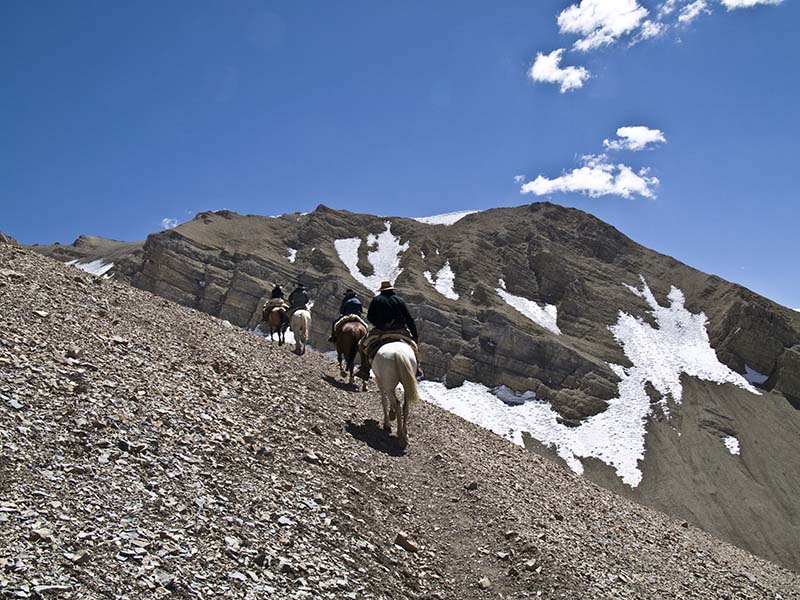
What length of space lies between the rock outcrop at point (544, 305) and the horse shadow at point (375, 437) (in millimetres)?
75295

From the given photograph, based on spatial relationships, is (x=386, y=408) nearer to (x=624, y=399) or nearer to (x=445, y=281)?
(x=624, y=399)

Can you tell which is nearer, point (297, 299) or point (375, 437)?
point (375, 437)

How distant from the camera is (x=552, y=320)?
132875mm

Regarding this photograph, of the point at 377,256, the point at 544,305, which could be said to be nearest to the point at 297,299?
the point at 544,305

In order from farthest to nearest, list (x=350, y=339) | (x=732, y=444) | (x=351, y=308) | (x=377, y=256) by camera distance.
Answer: (x=377, y=256)
(x=732, y=444)
(x=351, y=308)
(x=350, y=339)

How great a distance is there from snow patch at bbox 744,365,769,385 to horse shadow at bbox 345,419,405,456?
395ft

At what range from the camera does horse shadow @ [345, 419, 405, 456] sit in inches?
522

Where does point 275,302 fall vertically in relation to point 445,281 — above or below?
below

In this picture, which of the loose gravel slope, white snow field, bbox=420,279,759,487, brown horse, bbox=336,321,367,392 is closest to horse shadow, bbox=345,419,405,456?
the loose gravel slope

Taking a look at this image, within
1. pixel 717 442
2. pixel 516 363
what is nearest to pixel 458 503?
pixel 717 442

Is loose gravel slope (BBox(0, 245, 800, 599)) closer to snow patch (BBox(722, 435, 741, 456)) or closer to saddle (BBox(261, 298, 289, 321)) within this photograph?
saddle (BBox(261, 298, 289, 321))

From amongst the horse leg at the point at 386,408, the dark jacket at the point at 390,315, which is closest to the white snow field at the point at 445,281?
the dark jacket at the point at 390,315

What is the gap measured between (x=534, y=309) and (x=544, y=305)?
5002 mm

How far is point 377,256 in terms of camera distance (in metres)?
152
